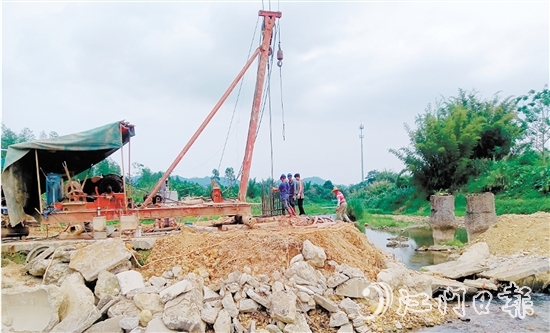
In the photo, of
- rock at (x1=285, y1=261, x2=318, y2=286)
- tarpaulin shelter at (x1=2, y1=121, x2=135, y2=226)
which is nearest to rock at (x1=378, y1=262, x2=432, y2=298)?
rock at (x1=285, y1=261, x2=318, y2=286)

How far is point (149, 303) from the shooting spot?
22.6 feet

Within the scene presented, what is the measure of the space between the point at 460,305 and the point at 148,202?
260 inches

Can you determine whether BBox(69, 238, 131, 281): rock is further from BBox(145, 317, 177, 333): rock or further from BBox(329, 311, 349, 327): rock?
BBox(329, 311, 349, 327): rock

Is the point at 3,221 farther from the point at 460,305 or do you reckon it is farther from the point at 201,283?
the point at 460,305

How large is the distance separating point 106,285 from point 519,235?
39.7 ft

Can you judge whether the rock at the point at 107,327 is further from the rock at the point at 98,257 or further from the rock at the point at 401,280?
the rock at the point at 401,280

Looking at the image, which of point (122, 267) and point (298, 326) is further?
point (122, 267)

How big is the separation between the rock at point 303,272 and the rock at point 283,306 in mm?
595

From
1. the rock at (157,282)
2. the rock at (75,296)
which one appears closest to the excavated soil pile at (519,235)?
the rock at (157,282)

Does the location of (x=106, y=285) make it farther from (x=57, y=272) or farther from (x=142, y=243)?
(x=142, y=243)

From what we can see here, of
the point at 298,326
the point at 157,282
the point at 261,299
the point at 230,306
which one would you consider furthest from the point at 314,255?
the point at 157,282

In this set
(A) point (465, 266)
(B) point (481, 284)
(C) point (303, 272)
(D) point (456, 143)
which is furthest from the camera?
(D) point (456, 143)

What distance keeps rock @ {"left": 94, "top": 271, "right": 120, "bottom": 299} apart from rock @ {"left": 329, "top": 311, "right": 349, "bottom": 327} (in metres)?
3.38

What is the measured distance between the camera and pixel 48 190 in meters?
9.40
